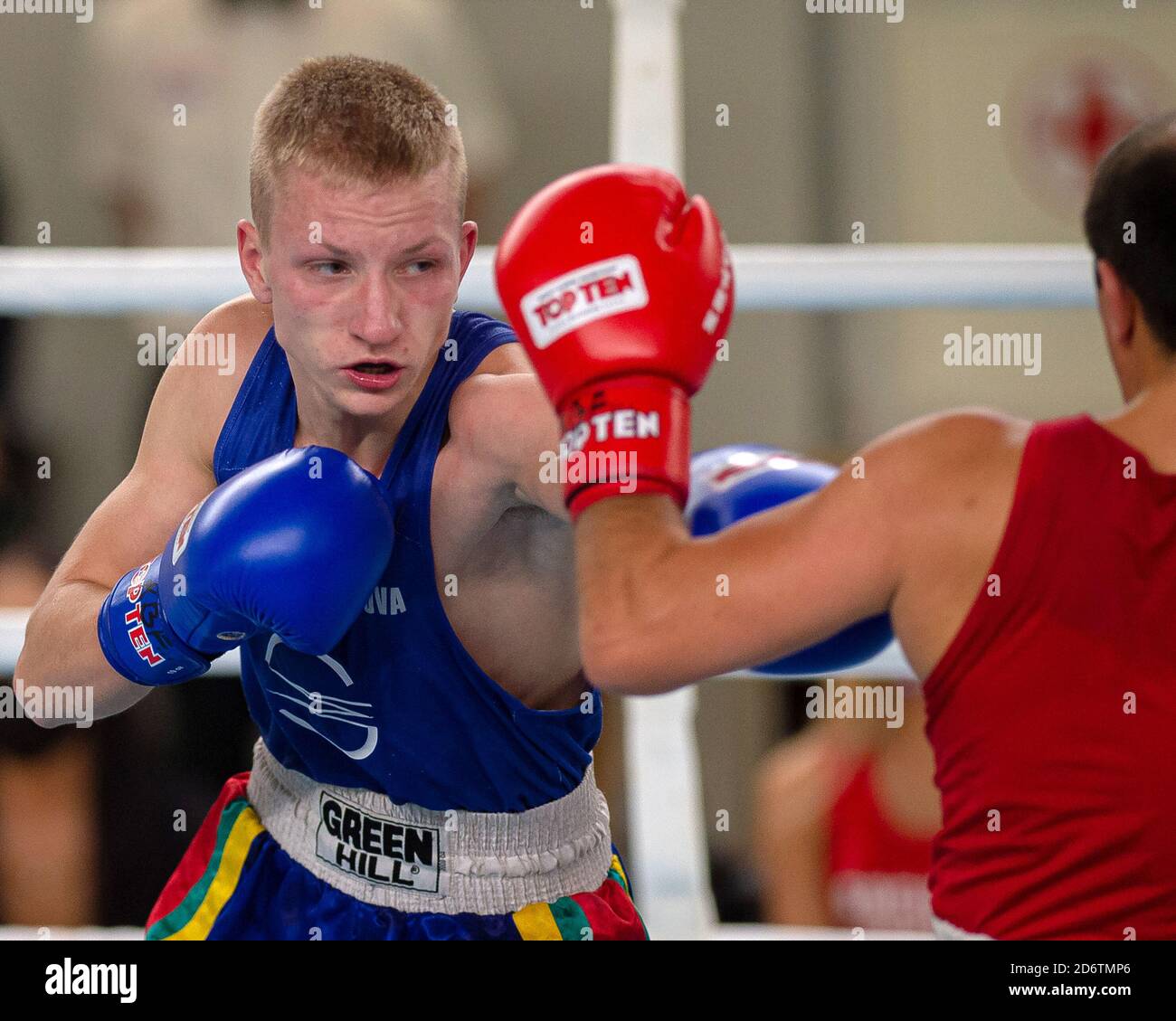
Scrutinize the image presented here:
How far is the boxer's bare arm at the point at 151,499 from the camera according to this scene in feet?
4.14

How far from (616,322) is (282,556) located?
303mm

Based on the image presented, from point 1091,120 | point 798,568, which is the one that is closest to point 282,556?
point 798,568

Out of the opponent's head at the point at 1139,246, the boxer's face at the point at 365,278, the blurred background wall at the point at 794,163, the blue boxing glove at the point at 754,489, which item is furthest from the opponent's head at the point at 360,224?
the blurred background wall at the point at 794,163

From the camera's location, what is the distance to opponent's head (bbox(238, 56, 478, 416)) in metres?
1.13

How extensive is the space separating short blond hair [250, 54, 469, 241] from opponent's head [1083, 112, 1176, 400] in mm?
515

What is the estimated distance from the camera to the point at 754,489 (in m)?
1.31

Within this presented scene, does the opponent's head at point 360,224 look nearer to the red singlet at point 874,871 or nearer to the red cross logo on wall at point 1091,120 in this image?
the red singlet at point 874,871

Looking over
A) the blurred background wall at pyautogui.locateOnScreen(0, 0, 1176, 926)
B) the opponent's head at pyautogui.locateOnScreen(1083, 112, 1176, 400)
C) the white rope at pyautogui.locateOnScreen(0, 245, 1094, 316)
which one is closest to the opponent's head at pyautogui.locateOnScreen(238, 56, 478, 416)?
the white rope at pyautogui.locateOnScreen(0, 245, 1094, 316)

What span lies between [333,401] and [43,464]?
1.63m

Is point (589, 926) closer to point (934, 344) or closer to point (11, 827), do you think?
point (11, 827)

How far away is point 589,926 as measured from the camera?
121 cm

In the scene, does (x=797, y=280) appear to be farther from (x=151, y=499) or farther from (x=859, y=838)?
(x=859, y=838)

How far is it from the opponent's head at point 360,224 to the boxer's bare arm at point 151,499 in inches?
6.5

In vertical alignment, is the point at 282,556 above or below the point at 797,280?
below
